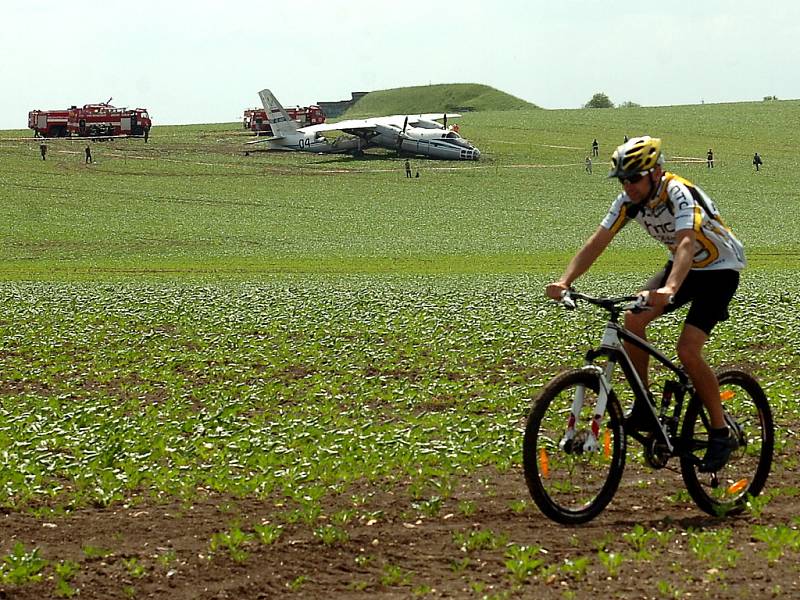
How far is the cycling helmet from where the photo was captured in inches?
339

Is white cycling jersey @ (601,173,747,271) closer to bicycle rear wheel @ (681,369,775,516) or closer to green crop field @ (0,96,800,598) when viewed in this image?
bicycle rear wheel @ (681,369,775,516)

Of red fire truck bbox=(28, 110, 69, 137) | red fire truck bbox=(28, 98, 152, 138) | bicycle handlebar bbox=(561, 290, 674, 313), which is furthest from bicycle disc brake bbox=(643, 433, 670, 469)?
red fire truck bbox=(28, 110, 69, 137)

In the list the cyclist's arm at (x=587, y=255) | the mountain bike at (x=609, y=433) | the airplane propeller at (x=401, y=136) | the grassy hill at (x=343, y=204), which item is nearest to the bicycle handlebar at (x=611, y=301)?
the mountain bike at (x=609, y=433)

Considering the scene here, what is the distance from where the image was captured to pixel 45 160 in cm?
9006

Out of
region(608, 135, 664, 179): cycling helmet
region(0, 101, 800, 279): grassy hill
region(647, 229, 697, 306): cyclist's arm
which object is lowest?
region(0, 101, 800, 279): grassy hill

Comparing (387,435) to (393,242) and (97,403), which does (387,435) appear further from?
(393,242)

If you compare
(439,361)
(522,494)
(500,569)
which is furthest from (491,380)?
(500,569)

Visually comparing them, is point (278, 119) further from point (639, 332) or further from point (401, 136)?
point (639, 332)

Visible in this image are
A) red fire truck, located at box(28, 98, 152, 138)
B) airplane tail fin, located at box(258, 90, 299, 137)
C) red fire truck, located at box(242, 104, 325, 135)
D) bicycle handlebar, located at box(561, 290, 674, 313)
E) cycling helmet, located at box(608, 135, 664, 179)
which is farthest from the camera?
red fire truck, located at box(242, 104, 325, 135)

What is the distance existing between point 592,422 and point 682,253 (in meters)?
1.36

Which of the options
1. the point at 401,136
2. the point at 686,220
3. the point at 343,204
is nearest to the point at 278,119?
the point at 401,136

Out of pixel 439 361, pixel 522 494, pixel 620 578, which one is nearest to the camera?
pixel 620 578

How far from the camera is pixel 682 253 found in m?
8.55

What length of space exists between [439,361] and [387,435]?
535cm
